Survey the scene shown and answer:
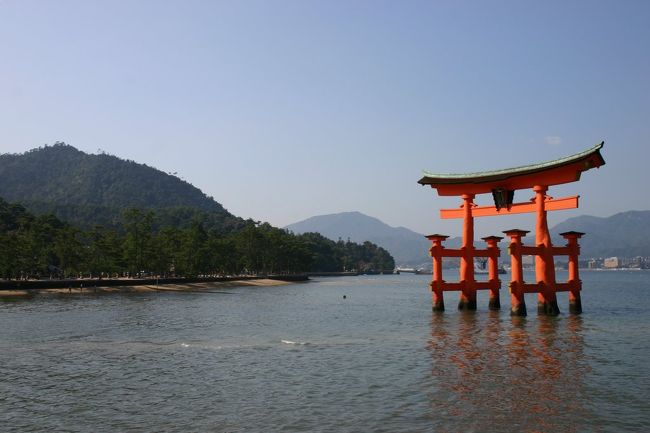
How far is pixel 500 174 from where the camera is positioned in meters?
36.3

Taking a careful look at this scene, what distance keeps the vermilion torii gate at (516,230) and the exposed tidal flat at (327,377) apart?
3.30m

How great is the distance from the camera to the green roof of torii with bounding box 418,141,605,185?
31984 millimetres

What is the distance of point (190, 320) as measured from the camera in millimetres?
37875

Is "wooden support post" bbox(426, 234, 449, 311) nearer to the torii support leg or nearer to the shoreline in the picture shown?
the torii support leg

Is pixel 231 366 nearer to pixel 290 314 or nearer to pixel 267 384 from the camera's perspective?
pixel 267 384

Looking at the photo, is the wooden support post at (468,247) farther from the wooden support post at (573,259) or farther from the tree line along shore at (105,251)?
the tree line along shore at (105,251)

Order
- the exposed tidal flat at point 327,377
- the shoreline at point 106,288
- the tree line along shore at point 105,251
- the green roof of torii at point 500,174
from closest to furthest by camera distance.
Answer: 1. the exposed tidal flat at point 327,377
2. the green roof of torii at point 500,174
3. the shoreline at point 106,288
4. the tree line along shore at point 105,251

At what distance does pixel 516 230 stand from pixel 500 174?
12.1 feet

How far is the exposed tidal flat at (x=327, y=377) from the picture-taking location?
13.3 metres

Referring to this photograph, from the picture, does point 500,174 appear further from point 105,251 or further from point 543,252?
point 105,251

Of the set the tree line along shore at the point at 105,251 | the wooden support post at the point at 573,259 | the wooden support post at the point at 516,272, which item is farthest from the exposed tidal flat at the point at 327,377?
the tree line along shore at the point at 105,251

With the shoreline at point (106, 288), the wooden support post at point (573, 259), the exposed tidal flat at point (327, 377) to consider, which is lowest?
the exposed tidal flat at point (327, 377)

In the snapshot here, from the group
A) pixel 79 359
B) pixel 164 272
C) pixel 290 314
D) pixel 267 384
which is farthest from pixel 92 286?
pixel 267 384

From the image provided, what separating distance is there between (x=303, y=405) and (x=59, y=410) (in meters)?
6.02
